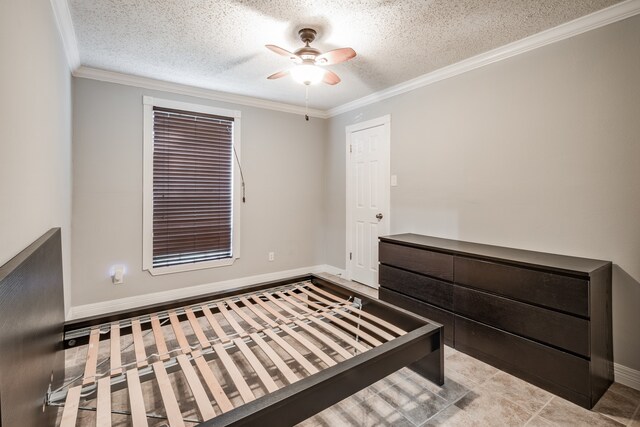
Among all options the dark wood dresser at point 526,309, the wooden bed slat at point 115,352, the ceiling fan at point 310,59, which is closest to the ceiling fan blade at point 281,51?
the ceiling fan at point 310,59

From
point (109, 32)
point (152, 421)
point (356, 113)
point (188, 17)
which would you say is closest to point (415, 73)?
point (356, 113)

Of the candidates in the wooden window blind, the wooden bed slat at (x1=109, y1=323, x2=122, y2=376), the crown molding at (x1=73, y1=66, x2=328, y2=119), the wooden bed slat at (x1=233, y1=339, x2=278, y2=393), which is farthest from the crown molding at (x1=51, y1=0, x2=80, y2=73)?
the wooden bed slat at (x1=233, y1=339, x2=278, y2=393)

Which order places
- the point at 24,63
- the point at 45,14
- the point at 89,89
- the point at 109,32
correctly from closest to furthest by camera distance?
1. the point at 24,63
2. the point at 45,14
3. the point at 109,32
4. the point at 89,89

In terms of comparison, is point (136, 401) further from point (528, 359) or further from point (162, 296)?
point (162, 296)

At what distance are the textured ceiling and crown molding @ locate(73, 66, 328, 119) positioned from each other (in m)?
0.11

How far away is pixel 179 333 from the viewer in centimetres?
191

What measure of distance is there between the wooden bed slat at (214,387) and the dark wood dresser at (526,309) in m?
1.81

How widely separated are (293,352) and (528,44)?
2854 millimetres

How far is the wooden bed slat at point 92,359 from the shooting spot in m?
1.46

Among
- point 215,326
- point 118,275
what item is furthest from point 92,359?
point 118,275

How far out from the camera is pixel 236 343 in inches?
71.8

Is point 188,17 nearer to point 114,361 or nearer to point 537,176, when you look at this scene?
point 114,361

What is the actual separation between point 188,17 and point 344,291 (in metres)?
2.34

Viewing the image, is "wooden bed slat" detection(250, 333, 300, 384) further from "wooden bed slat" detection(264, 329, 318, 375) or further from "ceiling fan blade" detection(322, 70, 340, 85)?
"ceiling fan blade" detection(322, 70, 340, 85)
